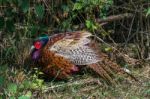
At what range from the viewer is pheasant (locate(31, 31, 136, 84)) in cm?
446

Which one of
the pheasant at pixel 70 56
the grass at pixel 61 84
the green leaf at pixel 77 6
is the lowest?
the grass at pixel 61 84

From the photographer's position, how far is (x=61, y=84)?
14.4ft

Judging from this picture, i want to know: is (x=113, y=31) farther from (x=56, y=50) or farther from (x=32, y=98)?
(x=32, y=98)

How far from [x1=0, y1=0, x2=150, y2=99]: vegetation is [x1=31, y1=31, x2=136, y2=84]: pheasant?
0.29ft

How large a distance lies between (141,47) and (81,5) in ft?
2.50

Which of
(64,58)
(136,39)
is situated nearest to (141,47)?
(136,39)

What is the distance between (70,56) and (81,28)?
64cm

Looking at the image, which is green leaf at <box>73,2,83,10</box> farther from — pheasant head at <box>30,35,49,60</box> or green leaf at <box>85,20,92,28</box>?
pheasant head at <box>30,35,49,60</box>

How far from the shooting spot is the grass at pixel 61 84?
4217mm

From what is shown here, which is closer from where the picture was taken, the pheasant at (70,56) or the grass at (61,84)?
the grass at (61,84)

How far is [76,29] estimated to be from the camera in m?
5.04

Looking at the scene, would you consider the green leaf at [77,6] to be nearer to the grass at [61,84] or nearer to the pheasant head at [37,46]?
the pheasant head at [37,46]

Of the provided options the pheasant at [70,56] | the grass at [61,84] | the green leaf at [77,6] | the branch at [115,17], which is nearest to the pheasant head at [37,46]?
the pheasant at [70,56]

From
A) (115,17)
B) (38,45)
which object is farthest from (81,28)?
(38,45)
